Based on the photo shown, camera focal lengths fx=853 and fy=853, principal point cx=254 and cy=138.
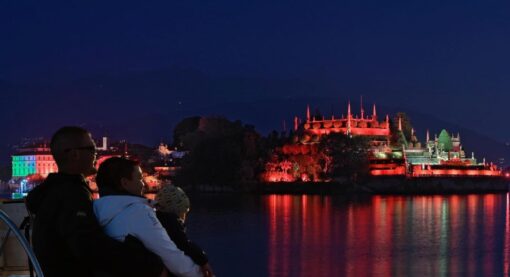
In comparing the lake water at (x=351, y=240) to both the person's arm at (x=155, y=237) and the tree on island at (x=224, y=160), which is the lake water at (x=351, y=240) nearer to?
the person's arm at (x=155, y=237)

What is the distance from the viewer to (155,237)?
346 centimetres

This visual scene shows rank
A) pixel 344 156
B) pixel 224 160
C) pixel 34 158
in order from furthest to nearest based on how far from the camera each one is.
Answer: pixel 34 158 < pixel 344 156 < pixel 224 160

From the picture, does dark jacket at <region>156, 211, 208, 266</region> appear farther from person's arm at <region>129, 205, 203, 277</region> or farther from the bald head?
the bald head

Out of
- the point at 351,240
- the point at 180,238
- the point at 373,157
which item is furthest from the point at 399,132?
the point at 180,238

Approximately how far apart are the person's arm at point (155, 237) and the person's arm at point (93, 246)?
44mm

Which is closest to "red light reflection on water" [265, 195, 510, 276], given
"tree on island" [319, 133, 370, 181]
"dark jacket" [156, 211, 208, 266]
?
"dark jacket" [156, 211, 208, 266]

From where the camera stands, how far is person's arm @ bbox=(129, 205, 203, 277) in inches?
136

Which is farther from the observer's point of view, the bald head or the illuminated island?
the illuminated island

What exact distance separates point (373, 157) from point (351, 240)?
198 feet

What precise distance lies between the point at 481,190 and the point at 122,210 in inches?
4462

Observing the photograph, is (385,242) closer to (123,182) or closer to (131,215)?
(123,182)

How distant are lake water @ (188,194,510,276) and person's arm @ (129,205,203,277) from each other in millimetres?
23609

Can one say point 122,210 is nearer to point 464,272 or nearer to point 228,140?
point 464,272

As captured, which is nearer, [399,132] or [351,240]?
[351,240]
